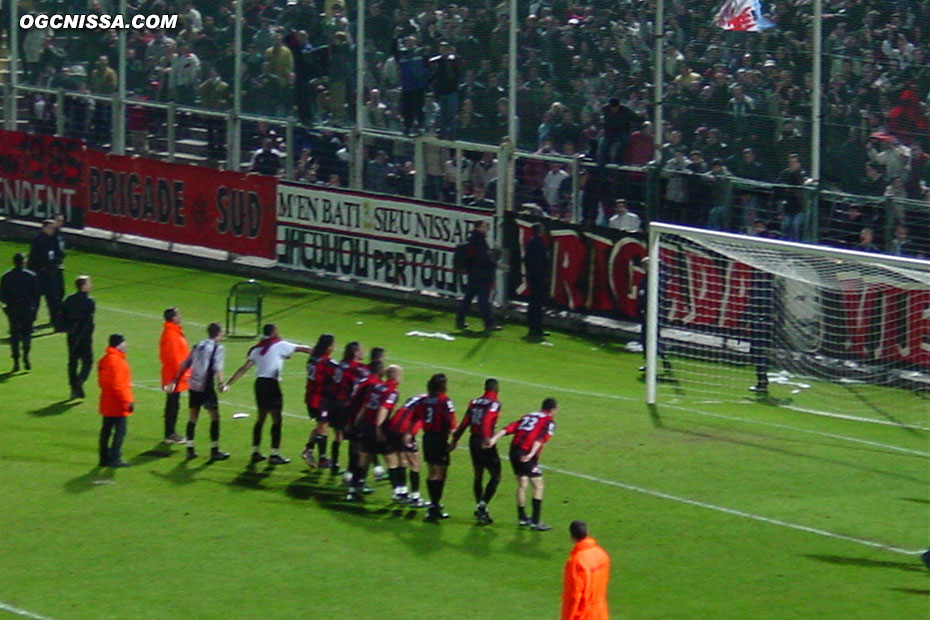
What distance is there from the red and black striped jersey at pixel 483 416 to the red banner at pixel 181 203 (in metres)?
17.3

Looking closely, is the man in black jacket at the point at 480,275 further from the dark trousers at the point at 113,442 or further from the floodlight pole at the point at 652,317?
the dark trousers at the point at 113,442

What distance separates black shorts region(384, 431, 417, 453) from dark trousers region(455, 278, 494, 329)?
1095cm

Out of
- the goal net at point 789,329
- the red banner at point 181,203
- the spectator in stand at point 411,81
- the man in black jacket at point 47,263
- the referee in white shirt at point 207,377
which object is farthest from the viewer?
the red banner at point 181,203

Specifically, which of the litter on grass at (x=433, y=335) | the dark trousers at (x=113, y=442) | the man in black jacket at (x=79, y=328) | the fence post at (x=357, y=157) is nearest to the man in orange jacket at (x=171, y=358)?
the dark trousers at (x=113, y=442)

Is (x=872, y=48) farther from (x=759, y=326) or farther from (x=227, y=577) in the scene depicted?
(x=227, y=577)

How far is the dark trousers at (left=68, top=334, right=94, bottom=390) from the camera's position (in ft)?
75.2

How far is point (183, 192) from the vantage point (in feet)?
116

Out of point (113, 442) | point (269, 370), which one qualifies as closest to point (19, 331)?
point (113, 442)

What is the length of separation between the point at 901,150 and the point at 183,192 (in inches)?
653

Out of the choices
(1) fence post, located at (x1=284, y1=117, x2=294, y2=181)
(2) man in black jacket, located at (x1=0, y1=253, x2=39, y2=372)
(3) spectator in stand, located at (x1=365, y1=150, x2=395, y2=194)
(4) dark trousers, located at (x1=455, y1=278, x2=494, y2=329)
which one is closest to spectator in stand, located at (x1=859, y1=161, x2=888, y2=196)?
(4) dark trousers, located at (x1=455, y1=278, x2=494, y2=329)

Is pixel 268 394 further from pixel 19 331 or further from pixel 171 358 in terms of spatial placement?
pixel 19 331

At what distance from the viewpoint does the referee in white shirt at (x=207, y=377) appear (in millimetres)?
19766

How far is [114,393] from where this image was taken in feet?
62.7

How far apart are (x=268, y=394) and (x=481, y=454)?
11.2ft
